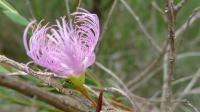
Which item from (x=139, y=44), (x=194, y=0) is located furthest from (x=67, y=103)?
(x=139, y=44)

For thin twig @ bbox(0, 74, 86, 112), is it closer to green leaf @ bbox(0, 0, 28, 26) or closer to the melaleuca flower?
the melaleuca flower

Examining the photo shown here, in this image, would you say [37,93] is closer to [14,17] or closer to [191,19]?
[14,17]

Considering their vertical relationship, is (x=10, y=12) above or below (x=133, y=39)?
below

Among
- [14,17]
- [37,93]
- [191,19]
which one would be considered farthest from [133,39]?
[37,93]

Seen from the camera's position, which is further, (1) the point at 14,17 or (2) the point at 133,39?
(2) the point at 133,39

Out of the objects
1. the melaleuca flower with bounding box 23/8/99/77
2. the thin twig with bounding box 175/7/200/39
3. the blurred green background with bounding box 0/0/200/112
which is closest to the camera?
the melaleuca flower with bounding box 23/8/99/77

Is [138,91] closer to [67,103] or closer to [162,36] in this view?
[162,36]

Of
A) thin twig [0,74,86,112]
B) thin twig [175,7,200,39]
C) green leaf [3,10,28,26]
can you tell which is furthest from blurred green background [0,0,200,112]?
thin twig [0,74,86,112]

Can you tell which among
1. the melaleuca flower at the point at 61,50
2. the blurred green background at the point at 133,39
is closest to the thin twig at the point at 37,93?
the melaleuca flower at the point at 61,50
